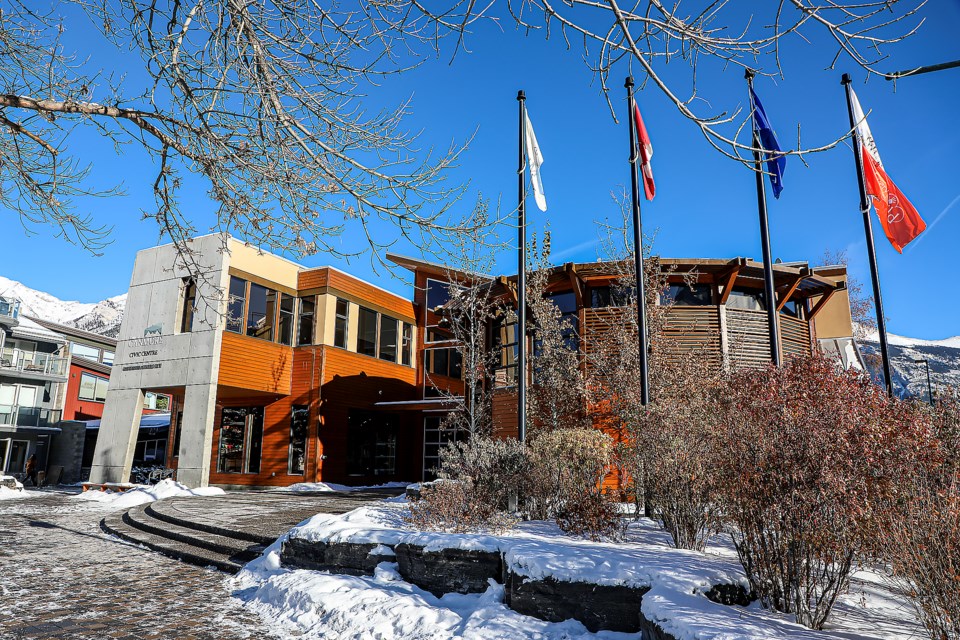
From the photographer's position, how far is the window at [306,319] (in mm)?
22875

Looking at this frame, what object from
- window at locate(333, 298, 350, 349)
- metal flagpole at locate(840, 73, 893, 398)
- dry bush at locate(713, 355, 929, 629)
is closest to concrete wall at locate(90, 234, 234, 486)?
window at locate(333, 298, 350, 349)

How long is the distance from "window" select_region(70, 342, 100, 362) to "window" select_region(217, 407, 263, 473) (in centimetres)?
2227

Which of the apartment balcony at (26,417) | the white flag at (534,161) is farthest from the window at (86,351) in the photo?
the white flag at (534,161)

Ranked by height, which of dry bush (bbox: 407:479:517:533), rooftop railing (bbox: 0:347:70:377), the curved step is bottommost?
the curved step

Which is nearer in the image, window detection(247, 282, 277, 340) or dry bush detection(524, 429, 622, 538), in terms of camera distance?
dry bush detection(524, 429, 622, 538)

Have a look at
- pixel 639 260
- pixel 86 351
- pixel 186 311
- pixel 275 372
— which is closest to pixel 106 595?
pixel 639 260

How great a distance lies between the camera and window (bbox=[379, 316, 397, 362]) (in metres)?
25.6

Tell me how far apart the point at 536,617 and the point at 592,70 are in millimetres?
4300

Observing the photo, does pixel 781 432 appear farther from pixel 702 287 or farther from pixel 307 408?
pixel 307 408

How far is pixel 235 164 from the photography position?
5086 millimetres

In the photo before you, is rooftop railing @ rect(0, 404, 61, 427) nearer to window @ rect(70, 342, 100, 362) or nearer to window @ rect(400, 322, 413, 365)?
window @ rect(70, 342, 100, 362)

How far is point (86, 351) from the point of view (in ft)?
131

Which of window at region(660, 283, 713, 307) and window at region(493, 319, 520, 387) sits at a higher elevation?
window at region(660, 283, 713, 307)

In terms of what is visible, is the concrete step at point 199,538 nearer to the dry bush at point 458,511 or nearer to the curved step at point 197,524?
the curved step at point 197,524
